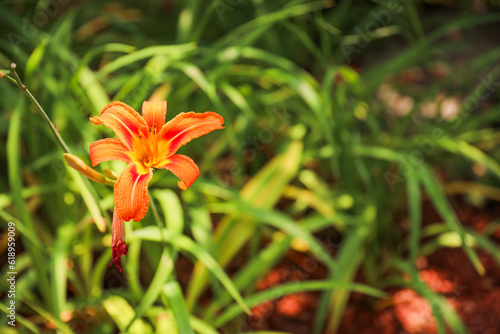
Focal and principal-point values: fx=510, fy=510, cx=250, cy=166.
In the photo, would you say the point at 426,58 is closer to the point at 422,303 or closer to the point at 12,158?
the point at 422,303

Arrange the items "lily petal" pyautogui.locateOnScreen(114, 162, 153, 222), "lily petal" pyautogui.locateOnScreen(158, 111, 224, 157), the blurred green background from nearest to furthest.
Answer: "lily petal" pyautogui.locateOnScreen(114, 162, 153, 222) < "lily petal" pyautogui.locateOnScreen(158, 111, 224, 157) < the blurred green background

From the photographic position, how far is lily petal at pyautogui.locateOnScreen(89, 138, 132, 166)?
76 centimetres

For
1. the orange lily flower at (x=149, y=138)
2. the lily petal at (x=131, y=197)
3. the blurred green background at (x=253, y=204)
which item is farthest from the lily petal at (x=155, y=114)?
the blurred green background at (x=253, y=204)

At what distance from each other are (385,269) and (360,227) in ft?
0.81

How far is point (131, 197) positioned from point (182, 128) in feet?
0.55

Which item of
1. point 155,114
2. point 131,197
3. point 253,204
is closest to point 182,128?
point 155,114

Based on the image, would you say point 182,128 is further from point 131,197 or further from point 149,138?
point 131,197

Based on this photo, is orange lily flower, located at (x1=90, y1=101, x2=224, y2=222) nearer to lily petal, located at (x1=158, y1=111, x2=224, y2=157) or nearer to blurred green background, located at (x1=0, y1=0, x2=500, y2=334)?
lily petal, located at (x1=158, y1=111, x2=224, y2=157)

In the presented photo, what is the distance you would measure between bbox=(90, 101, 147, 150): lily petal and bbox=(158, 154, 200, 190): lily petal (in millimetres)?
77

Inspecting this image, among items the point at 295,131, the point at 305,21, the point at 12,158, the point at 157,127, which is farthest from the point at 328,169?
the point at 157,127

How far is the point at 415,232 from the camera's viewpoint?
151 centimetres

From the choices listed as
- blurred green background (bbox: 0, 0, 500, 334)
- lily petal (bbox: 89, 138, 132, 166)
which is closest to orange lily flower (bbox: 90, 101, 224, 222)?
lily petal (bbox: 89, 138, 132, 166)

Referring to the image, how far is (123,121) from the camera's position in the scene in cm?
81

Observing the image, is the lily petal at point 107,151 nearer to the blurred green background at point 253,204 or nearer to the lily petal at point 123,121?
the lily petal at point 123,121
